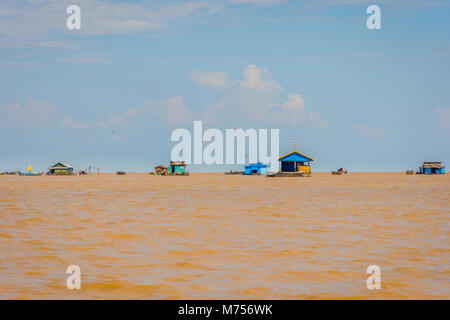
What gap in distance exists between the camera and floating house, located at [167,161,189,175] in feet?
375

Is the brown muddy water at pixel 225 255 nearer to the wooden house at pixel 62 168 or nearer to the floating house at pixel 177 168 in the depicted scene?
the floating house at pixel 177 168

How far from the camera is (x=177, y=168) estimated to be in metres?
115

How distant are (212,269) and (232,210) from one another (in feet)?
41.2

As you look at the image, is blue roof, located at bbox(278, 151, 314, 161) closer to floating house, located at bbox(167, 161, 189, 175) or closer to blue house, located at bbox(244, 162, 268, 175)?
floating house, located at bbox(167, 161, 189, 175)

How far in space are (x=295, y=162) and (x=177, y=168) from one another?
37.3 m

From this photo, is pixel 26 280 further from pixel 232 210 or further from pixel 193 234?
pixel 232 210

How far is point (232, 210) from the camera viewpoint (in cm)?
2230

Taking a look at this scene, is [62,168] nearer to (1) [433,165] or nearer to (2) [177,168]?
(2) [177,168]

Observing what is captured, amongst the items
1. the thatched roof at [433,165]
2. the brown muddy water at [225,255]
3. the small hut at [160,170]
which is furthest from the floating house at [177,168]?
the brown muddy water at [225,255]

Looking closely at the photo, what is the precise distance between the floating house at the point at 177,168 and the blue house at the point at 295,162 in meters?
33.7

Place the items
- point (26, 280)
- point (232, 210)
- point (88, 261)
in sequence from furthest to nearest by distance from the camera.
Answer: point (232, 210) → point (88, 261) → point (26, 280)

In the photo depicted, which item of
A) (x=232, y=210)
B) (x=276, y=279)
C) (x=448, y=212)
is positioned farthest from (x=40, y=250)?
(x=448, y=212)

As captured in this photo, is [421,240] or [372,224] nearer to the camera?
[421,240]

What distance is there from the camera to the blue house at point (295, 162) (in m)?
83.1
